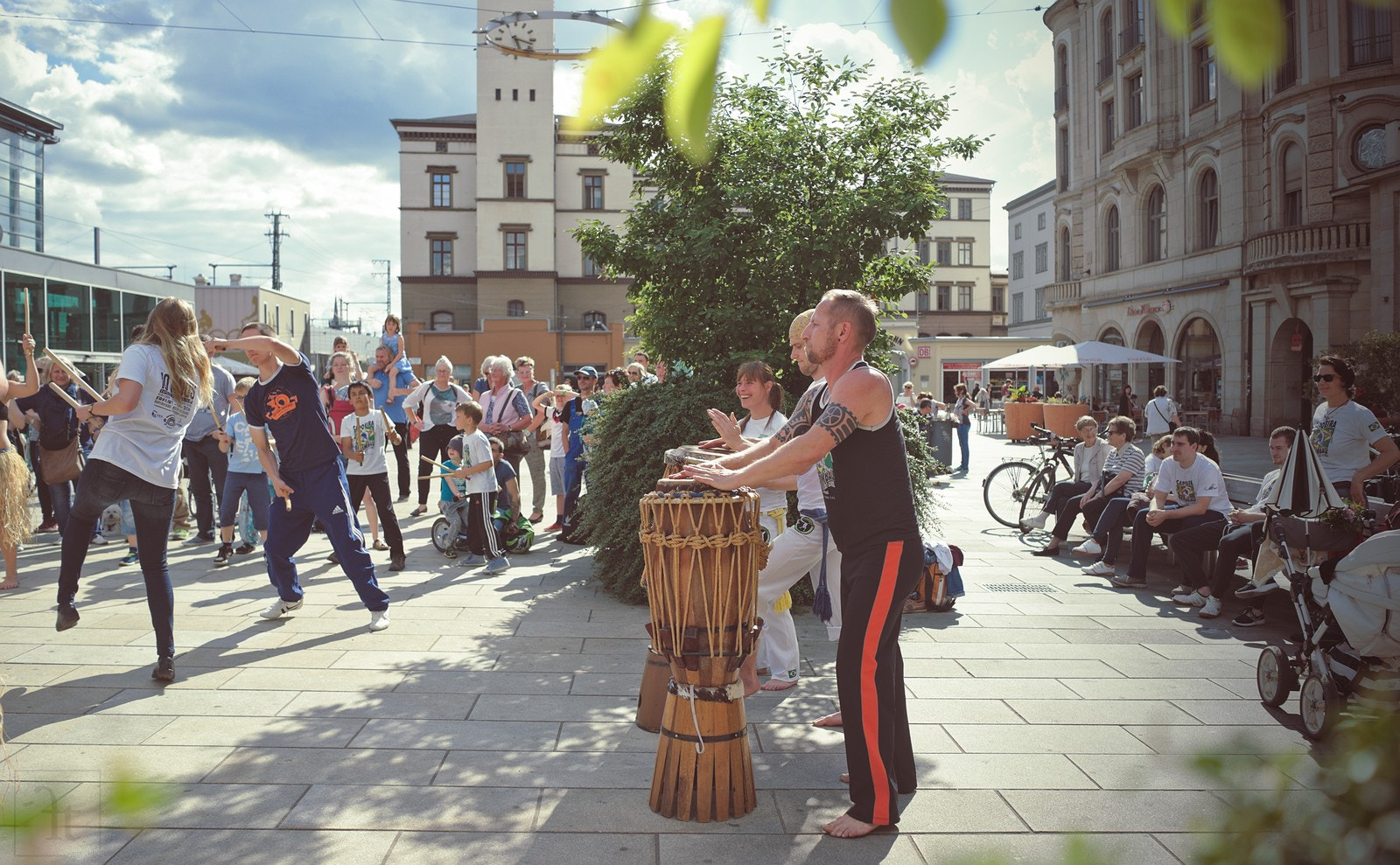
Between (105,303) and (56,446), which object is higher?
(105,303)

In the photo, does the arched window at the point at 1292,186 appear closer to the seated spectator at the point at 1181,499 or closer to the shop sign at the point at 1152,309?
the shop sign at the point at 1152,309

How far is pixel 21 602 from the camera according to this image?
760cm

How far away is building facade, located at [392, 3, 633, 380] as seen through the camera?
54250 millimetres

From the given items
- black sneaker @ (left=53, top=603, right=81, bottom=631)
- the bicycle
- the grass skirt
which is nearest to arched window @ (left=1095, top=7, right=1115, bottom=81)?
the bicycle

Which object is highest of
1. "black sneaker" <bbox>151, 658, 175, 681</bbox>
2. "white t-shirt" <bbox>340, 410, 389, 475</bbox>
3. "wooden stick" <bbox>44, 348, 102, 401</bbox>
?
"wooden stick" <bbox>44, 348, 102, 401</bbox>

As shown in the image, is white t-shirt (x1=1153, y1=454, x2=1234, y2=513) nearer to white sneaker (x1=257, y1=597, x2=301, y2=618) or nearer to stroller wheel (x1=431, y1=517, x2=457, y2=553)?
stroller wheel (x1=431, y1=517, x2=457, y2=553)

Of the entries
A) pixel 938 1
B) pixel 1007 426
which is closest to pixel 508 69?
pixel 1007 426

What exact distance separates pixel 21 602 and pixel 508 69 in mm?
51029

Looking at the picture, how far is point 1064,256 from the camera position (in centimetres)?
4350

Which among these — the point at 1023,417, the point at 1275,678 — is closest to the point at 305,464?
the point at 1275,678

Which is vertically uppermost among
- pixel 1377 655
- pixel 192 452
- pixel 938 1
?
pixel 938 1

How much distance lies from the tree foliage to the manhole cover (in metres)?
2.23

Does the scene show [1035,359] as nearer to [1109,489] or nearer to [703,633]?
[1109,489]

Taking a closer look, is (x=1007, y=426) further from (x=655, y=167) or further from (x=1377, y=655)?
(x=1377, y=655)
